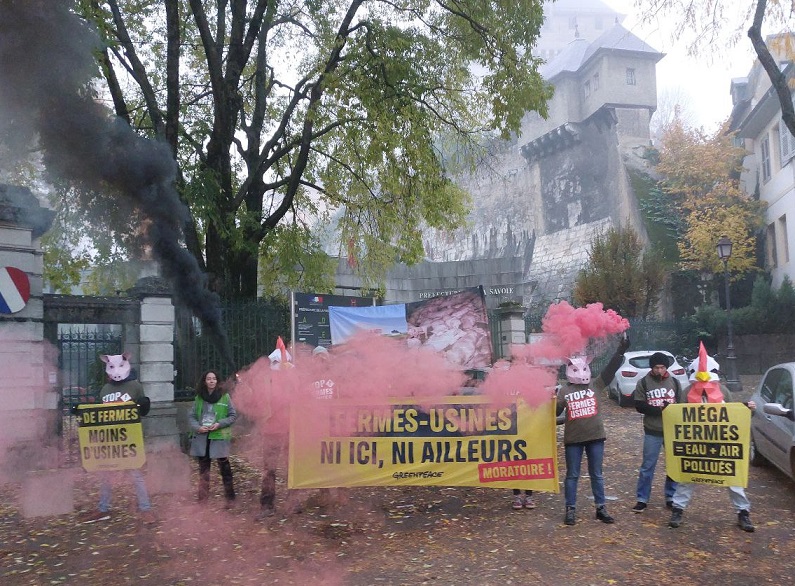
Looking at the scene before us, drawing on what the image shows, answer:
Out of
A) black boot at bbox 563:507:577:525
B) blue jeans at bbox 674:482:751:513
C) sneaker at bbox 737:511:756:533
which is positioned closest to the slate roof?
blue jeans at bbox 674:482:751:513

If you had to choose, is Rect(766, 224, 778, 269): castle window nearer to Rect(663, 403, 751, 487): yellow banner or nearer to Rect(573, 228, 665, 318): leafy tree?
Rect(573, 228, 665, 318): leafy tree

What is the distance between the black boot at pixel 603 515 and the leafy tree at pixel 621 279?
18.0m

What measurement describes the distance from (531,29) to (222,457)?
10.1m

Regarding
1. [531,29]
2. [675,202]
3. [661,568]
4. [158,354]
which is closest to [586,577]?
[661,568]

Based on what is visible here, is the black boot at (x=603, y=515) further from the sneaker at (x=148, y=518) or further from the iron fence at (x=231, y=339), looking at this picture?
the iron fence at (x=231, y=339)

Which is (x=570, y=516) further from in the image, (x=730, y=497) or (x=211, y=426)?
(x=211, y=426)

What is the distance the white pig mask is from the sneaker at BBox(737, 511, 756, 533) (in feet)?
6.35

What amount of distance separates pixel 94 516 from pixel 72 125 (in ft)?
14.3

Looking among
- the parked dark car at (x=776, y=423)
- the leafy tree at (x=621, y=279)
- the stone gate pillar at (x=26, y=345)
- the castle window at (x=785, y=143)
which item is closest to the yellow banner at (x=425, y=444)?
the parked dark car at (x=776, y=423)

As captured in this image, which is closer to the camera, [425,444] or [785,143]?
[425,444]

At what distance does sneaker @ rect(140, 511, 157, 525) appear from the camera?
280 inches

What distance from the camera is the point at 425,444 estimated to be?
7152 millimetres

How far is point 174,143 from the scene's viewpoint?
1187 centimetres

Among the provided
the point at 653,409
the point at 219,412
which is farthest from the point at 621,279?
the point at 219,412
